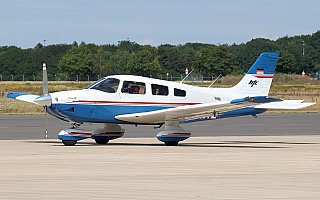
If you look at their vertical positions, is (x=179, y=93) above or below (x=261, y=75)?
below

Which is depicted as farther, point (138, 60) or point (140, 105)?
point (138, 60)

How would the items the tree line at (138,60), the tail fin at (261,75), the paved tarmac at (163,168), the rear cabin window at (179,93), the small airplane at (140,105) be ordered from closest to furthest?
1. the paved tarmac at (163,168)
2. the small airplane at (140,105)
3. the rear cabin window at (179,93)
4. the tail fin at (261,75)
5. the tree line at (138,60)

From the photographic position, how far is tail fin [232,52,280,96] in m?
22.7

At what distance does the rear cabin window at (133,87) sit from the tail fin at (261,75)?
10.0 ft

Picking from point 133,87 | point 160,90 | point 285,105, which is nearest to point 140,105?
point 133,87

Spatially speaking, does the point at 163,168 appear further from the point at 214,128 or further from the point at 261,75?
the point at 214,128

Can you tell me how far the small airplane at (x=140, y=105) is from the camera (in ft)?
70.2

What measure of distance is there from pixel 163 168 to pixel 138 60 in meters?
74.9

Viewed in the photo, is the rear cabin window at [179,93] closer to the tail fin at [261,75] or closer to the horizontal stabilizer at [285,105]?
the tail fin at [261,75]

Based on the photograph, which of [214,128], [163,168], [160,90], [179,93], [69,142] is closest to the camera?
[163,168]

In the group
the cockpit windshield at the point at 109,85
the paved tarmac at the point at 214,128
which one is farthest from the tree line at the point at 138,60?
the cockpit windshield at the point at 109,85

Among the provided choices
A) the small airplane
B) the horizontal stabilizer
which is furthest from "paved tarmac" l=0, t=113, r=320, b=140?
the horizontal stabilizer

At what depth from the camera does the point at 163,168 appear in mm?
15320

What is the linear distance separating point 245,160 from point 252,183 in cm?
422
